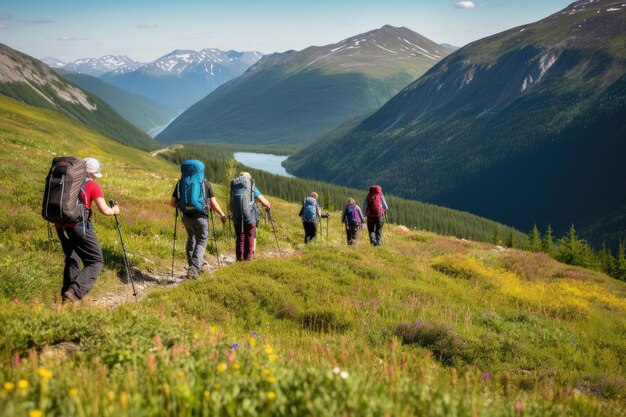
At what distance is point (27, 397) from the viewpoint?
3.29m

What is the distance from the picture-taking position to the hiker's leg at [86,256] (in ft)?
26.9

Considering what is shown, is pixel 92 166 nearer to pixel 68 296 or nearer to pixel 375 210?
pixel 68 296

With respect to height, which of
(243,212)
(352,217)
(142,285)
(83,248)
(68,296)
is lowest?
(142,285)

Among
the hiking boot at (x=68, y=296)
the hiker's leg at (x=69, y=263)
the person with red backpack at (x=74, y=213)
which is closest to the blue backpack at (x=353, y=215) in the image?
the person with red backpack at (x=74, y=213)

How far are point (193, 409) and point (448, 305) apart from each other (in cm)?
804

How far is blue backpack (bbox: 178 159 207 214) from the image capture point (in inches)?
428

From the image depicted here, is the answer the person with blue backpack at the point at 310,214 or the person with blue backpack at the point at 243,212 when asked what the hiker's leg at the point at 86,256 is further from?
A: the person with blue backpack at the point at 310,214

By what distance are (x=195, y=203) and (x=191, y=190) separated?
336mm

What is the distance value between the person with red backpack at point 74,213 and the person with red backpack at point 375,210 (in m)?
11.3

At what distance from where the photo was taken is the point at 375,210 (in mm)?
18250

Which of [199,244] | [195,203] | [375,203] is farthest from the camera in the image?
[375,203]

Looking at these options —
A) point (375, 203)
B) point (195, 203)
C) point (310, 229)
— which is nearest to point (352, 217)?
point (375, 203)

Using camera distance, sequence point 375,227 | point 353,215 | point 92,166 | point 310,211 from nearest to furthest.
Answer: point 92,166 → point 310,211 → point 375,227 → point 353,215

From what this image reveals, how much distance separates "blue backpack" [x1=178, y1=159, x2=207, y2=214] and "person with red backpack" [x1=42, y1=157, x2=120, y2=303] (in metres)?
2.23
